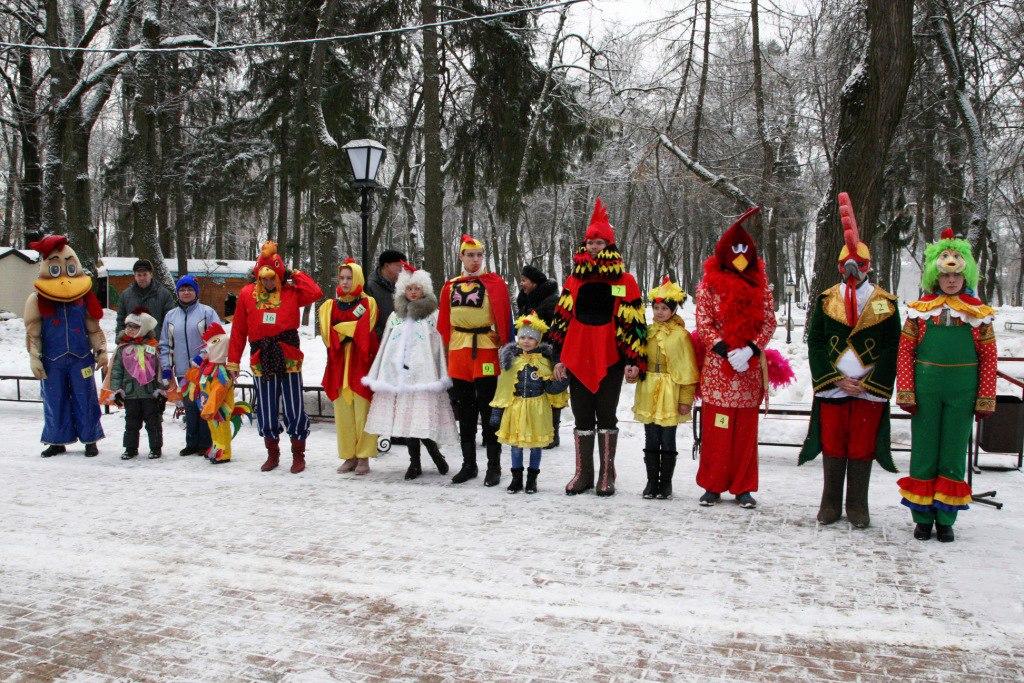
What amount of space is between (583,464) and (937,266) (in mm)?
2987

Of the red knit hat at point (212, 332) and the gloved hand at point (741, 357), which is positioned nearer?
the gloved hand at point (741, 357)

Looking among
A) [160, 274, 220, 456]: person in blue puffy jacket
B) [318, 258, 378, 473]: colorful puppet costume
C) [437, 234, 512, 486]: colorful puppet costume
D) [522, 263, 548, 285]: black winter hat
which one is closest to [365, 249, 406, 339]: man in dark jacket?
[318, 258, 378, 473]: colorful puppet costume

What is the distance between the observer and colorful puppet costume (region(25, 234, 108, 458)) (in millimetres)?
8375

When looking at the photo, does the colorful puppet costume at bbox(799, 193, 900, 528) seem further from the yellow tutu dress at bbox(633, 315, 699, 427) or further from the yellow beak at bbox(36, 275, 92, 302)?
the yellow beak at bbox(36, 275, 92, 302)

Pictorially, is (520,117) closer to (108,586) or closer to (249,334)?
(249,334)

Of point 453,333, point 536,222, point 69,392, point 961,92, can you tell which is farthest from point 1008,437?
point 536,222

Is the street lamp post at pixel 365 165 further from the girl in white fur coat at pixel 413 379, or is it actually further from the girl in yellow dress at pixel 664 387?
the girl in yellow dress at pixel 664 387

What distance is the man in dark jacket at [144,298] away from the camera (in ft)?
29.2

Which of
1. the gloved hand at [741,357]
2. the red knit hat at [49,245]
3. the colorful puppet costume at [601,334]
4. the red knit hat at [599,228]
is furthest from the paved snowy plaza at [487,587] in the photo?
the red knit hat at [49,245]

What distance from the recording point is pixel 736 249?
6.14 meters

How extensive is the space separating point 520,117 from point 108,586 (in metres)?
13.6

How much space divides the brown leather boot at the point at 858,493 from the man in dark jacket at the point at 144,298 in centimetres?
693

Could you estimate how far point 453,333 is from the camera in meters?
7.28

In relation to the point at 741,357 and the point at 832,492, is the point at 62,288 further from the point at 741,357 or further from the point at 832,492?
the point at 832,492
